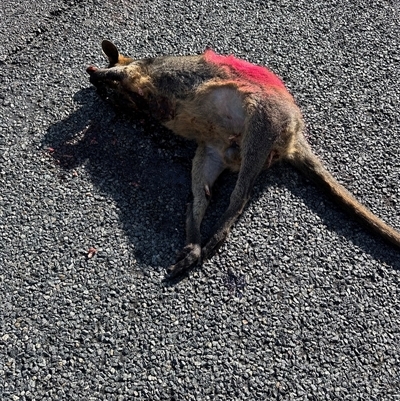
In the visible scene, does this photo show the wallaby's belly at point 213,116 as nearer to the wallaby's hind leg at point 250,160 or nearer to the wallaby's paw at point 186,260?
the wallaby's hind leg at point 250,160

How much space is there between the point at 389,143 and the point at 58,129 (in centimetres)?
426

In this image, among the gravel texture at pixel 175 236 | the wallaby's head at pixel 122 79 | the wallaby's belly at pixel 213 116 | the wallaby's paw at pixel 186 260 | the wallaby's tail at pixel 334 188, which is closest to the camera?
the gravel texture at pixel 175 236

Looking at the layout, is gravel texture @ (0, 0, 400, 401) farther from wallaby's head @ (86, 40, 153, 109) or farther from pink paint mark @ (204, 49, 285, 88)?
pink paint mark @ (204, 49, 285, 88)

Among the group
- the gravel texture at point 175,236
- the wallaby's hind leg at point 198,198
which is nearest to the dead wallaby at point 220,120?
the wallaby's hind leg at point 198,198

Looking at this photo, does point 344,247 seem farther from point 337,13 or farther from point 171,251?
point 337,13

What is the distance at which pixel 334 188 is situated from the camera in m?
5.27

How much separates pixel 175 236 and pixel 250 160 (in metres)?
1.19

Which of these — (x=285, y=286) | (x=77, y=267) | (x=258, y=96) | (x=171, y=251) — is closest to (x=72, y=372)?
(x=77, y=267)

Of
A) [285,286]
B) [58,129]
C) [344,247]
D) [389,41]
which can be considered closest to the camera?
[285,286]

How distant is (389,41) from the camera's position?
705 centimetres

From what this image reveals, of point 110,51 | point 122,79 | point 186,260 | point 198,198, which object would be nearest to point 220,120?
point 198,198

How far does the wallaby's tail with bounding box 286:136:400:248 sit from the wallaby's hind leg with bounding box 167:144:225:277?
913 millimetres

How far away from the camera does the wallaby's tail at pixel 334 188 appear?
502 centimetres

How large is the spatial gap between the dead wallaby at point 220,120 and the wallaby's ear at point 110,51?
0.01 metres
